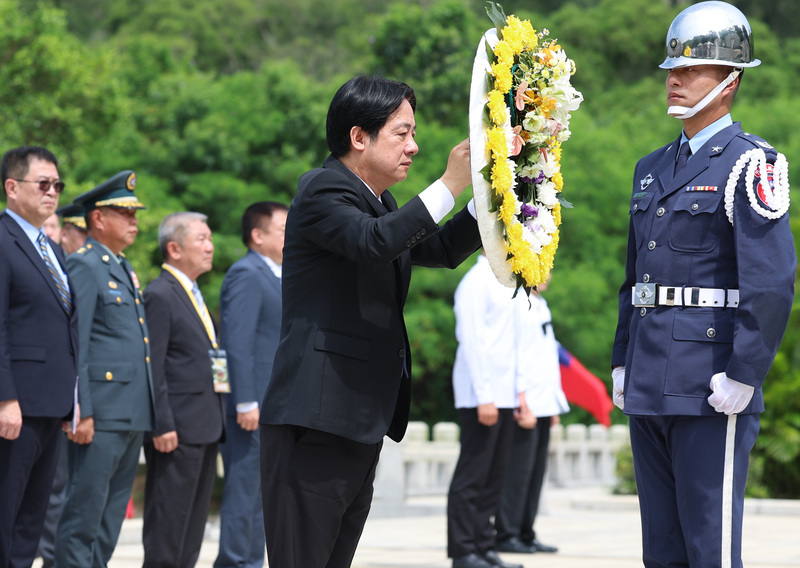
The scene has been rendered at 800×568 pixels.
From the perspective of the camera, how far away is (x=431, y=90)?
75.2 feet

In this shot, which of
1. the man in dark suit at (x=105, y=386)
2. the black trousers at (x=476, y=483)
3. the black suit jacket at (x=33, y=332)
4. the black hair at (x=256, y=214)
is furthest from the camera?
the black hair at (x=256, y=214)

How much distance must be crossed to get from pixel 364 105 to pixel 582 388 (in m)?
9.20

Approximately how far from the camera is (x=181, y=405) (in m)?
6.83

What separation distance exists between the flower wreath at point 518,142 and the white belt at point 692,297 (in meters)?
0.49

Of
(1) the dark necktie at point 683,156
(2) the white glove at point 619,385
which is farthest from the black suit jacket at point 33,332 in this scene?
(1) the dark necktie at point 683,156

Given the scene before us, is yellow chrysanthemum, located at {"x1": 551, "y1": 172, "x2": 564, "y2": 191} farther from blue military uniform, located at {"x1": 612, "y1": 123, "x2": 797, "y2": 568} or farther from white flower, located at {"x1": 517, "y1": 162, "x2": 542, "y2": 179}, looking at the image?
blue military uniform, located at {"x1": 612, "y1": 123, "x2": 797, "y2": 568}

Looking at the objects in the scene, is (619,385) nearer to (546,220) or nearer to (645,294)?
(645,294)

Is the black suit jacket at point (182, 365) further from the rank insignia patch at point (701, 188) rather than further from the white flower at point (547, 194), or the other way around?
the rank insignia patch at point (701, 188)

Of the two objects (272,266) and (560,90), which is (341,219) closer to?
(560,90)

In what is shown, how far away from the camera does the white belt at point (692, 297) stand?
4098 millimetres

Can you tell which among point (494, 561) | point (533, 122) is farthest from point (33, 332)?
point (494, 561)

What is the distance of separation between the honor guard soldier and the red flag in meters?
8.22

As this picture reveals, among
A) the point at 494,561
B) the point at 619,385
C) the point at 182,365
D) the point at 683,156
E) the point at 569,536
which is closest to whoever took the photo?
the point at 683,156

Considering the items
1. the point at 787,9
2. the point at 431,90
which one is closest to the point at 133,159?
the point at 431,90
